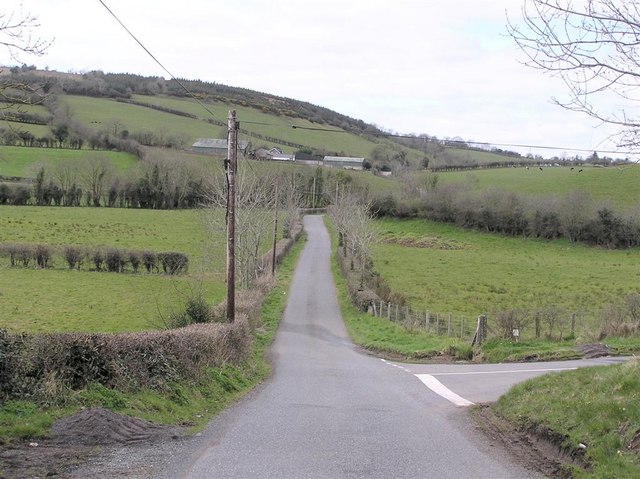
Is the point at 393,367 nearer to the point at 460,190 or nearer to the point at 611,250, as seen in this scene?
the point at 611,250

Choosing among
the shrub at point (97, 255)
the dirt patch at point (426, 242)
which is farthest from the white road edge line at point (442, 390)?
the dirt patch at point (426, 242)

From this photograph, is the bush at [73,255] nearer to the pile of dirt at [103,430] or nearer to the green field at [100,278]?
the green field at [100,278]

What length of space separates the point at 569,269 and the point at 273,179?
2777 cm

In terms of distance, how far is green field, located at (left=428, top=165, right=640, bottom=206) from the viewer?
8112 centimetres

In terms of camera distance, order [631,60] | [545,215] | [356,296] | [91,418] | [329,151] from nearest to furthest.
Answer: [631,60] → [91,418] → [356,296] → [545,215] → [329,151]

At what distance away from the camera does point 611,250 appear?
71000 mm

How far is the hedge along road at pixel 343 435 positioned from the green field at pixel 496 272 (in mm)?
17480

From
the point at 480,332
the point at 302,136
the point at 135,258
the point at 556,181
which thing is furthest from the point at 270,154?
the point at 302,136

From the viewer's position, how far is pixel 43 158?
300 ft

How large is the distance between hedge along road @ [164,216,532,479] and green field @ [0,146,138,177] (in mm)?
79611

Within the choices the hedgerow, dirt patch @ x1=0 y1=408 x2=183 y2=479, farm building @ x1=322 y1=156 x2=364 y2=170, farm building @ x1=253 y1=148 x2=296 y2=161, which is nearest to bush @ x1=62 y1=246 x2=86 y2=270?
the hedgerow

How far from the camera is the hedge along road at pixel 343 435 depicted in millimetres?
7367

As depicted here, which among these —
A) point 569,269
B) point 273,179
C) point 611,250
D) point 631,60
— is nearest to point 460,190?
point 611,250

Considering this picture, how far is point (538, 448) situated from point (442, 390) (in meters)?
6.43
